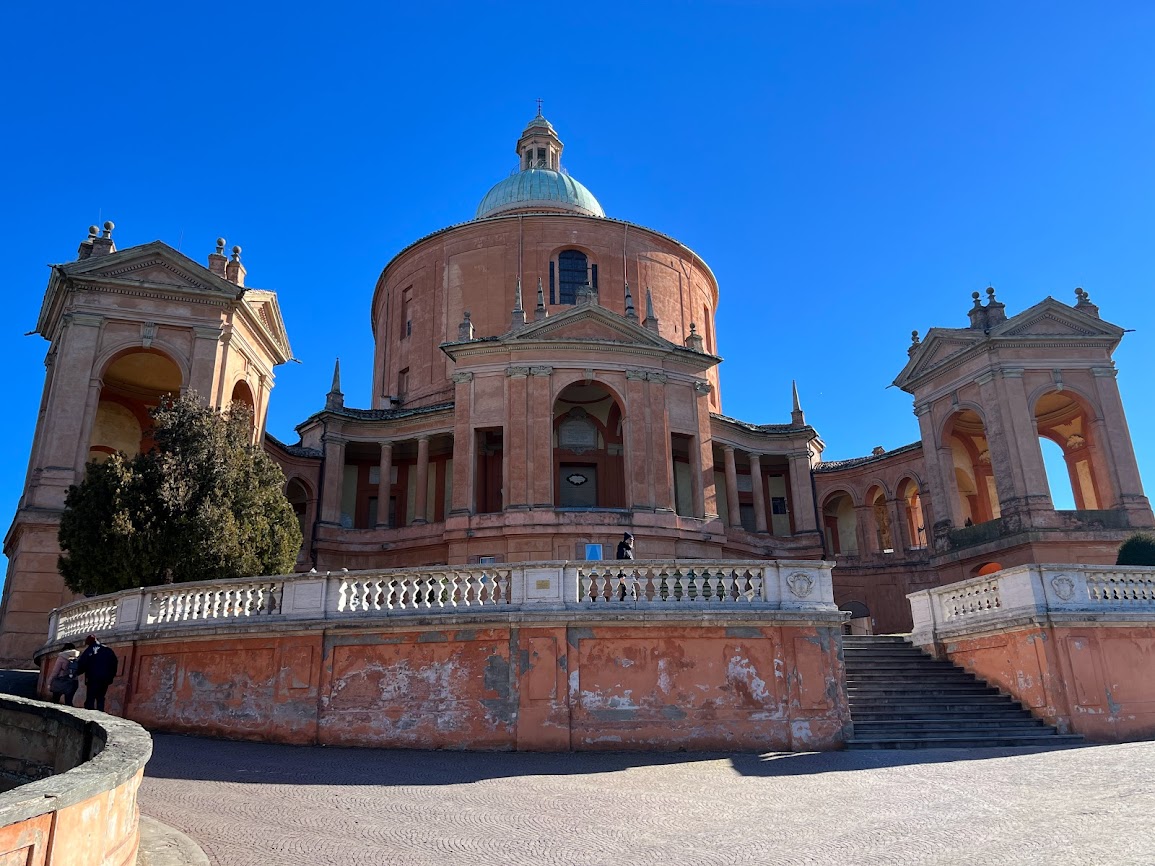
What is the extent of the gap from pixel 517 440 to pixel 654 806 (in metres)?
18.9

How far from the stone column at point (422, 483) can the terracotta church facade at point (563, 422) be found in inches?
4.6

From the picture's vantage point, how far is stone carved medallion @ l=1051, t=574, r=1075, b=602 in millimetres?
16078

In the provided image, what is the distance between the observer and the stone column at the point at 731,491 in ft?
109

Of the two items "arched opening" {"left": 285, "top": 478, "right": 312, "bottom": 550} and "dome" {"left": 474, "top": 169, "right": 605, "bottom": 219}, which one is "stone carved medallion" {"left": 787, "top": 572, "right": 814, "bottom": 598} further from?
"dome" {"left": 474, "top": 169, "right": 605, "bottom": 219}

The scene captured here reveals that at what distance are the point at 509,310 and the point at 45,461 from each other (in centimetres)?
1708

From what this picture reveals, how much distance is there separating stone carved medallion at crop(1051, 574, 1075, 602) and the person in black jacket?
55.3 feet

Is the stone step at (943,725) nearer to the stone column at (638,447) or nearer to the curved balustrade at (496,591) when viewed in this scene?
the curved balustrade at (496,591)

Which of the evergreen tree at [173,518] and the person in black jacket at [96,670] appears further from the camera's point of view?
the evergreen tree at [173,518]

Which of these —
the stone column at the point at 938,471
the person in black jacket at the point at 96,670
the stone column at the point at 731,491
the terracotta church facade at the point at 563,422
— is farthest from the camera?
the stone column at the point at 731,491

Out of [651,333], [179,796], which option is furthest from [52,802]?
[651,333]

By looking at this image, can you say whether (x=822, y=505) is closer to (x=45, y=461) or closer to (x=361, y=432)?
(x=361, y=432)

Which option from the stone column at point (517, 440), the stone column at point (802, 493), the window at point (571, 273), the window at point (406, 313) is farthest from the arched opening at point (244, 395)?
the stone column at point (802, 493)

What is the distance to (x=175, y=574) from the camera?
18984 mm

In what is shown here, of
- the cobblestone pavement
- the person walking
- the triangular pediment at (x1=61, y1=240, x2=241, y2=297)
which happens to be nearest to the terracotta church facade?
the triangular pediment at (x1=61, y1=240, x2=241, y2=297)
